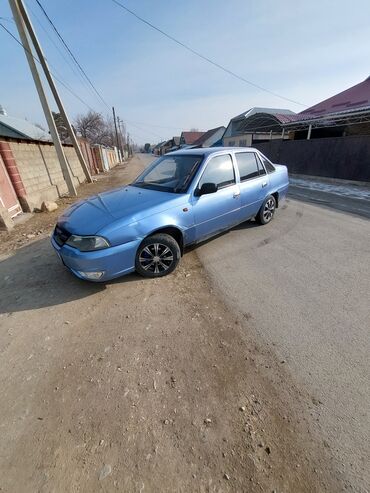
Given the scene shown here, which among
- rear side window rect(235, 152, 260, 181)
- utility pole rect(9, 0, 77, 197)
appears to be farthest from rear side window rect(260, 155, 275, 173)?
utility pole rect(9, 0, 77, 197)

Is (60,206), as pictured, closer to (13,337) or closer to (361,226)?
(13,337)

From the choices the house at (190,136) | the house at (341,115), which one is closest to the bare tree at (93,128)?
the house at (190,136)

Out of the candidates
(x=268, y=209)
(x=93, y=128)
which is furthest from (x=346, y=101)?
(x=93, y=128)

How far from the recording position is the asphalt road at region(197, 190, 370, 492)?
1683mm

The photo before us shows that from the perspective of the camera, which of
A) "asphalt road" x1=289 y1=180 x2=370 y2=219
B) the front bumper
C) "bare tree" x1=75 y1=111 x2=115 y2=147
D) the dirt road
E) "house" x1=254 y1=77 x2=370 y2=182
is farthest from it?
"bare tree" x1=75 y1=111 x2=115 y2=147

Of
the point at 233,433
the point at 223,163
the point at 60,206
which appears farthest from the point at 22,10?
the point at 233,433

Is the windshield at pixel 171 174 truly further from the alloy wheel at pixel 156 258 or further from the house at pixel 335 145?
the house at pixel 335 145

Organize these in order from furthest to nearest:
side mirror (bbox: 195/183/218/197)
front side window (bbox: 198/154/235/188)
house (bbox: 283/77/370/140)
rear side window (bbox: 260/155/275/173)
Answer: house (bbox: 283/77/370/140) < rear side window (bbox: 260/155/275/173) < front side window (bbox: 198/154/235/188) < side mirror (bbox: 195/183/218/197)

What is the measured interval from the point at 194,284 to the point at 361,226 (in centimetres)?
447

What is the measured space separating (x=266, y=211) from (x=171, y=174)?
2445 mm

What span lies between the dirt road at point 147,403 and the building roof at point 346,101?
17.3m

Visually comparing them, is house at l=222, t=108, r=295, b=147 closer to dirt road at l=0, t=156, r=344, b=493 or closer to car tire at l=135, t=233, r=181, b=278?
car tire at l=135, t=233, r=181, b=278

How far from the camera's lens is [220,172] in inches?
159

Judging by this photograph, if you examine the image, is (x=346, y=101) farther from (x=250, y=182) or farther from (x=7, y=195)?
(x=7, y=195)
